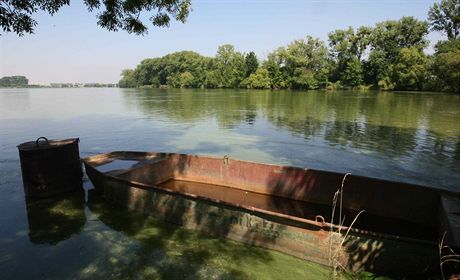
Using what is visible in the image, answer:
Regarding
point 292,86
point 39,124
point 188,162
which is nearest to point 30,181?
point 188,162

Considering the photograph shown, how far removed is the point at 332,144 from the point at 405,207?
29.5 ft

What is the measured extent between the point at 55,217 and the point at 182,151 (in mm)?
7741

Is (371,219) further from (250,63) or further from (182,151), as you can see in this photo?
(250,63)

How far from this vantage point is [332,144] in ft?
52.4

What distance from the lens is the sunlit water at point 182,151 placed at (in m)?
5.71

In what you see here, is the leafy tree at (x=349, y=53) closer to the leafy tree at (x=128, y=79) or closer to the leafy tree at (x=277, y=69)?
the leafy tree at (x=277, y=69)

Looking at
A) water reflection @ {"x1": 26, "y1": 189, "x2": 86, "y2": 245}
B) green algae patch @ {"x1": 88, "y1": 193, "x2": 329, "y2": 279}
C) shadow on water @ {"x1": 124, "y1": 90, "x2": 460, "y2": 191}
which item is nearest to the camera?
green algae patch @ {"x1": 88, "y1": 193, "x2": 329, "y2": 279}

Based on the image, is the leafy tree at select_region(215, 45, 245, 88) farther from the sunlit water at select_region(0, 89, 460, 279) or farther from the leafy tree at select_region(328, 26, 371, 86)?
the sunlit water at select_region(0, 89, 460, 279)

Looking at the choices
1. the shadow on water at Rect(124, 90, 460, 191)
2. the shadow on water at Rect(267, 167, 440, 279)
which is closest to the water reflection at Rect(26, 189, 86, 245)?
the shadow on water at Rect(267, 167, 440, 279)

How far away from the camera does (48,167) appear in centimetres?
861

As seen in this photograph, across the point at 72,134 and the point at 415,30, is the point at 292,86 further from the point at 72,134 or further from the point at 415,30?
the point at 72,134

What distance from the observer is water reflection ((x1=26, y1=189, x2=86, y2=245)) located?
22.7 feet

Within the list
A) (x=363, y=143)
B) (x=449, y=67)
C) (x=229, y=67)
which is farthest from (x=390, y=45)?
(x=363, y=143)

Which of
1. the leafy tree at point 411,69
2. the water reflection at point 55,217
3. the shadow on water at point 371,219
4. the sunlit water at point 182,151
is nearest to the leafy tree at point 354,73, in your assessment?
the leafy tree at point 411,69
